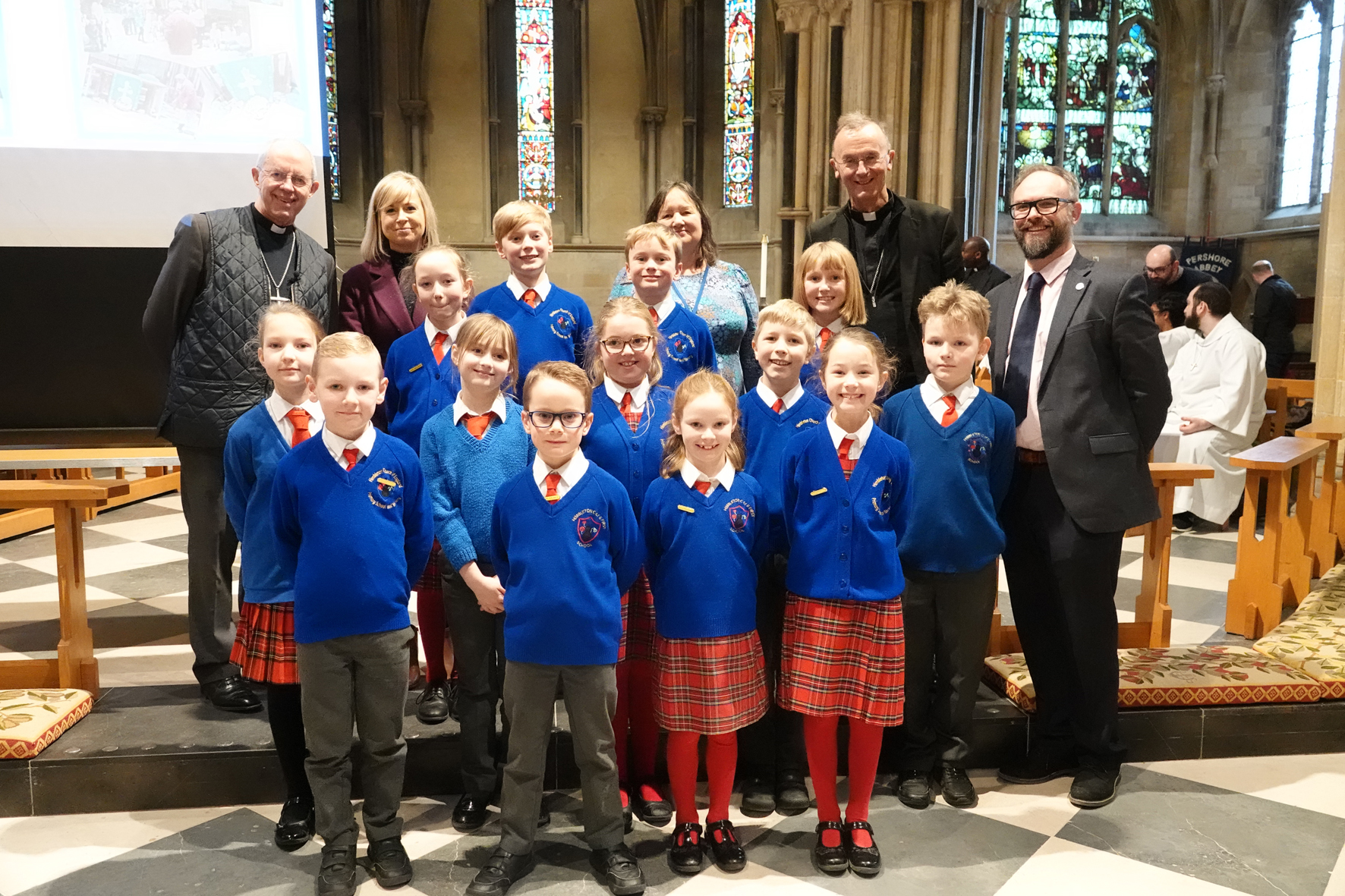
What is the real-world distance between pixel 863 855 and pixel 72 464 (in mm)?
4305

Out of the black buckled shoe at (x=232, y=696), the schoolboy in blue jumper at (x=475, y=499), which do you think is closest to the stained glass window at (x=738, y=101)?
the black buckled shoe at (x=232, y=696)

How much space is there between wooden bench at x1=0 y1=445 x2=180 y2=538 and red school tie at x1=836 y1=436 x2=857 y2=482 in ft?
10.4

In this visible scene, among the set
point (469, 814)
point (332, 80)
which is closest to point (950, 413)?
point (469, 814)

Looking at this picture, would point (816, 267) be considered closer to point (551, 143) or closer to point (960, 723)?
point (960, 723)

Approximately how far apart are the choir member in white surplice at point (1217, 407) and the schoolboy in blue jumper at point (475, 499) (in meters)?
4.55

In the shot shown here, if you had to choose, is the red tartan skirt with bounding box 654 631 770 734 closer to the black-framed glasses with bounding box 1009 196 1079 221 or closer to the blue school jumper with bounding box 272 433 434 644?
the blue school jumper with bounding box 272 433 434 644

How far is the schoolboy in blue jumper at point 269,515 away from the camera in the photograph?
7.37 ft

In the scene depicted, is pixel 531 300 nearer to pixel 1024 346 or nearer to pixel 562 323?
pixel 562 323

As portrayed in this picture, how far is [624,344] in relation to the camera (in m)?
2.28

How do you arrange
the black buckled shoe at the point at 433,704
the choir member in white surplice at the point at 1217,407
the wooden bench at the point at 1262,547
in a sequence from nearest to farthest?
the black buckled shoe at the point at 433,704, the wooden bench at the point at 1262,547, the choir member in white surplice at the point at 1217,407

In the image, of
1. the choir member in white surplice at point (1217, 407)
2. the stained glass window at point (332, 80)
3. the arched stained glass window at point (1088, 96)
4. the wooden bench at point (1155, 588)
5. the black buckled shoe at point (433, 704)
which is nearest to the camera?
the black buckled shoe at point (433, 704)

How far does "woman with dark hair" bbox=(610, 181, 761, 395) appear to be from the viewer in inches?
109

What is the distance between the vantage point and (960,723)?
255 centimetres

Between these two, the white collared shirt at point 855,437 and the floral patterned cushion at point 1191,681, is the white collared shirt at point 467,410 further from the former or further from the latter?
the floral patterned cushion at point 1191,681
